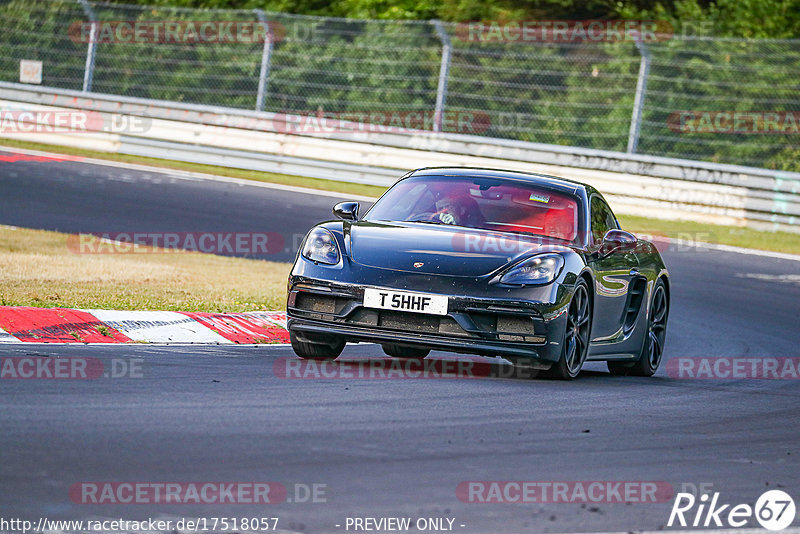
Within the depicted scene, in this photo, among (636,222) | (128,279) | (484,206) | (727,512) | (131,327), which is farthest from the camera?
(636,222)

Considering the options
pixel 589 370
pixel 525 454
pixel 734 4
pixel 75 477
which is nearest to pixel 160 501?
pixel 75 477

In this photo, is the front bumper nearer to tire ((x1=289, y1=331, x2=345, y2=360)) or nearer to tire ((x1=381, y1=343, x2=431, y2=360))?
tire ((x1=289, y1=331, x2=345, y2=360))

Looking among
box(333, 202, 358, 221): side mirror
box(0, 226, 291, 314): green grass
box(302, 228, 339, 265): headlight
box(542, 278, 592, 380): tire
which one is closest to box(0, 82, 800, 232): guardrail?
box(0, 226, 291, 314): green grass

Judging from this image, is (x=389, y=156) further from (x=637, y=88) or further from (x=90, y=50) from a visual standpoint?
(x=90, y=50)

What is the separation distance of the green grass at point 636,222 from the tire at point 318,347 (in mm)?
10336

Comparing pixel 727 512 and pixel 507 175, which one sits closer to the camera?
pixel 727 512

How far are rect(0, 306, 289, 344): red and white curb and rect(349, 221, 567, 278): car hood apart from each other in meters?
1.56

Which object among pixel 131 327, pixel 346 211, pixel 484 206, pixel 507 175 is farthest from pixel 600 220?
pixel 131 327

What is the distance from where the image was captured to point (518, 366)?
8.23 metres

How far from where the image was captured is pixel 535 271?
7.89 meters

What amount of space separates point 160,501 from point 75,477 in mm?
374

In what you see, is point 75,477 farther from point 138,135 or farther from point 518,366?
point 138,135

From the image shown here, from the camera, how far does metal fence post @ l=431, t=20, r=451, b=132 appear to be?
2078 cm

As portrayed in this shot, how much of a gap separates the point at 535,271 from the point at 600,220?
5.77 feet
